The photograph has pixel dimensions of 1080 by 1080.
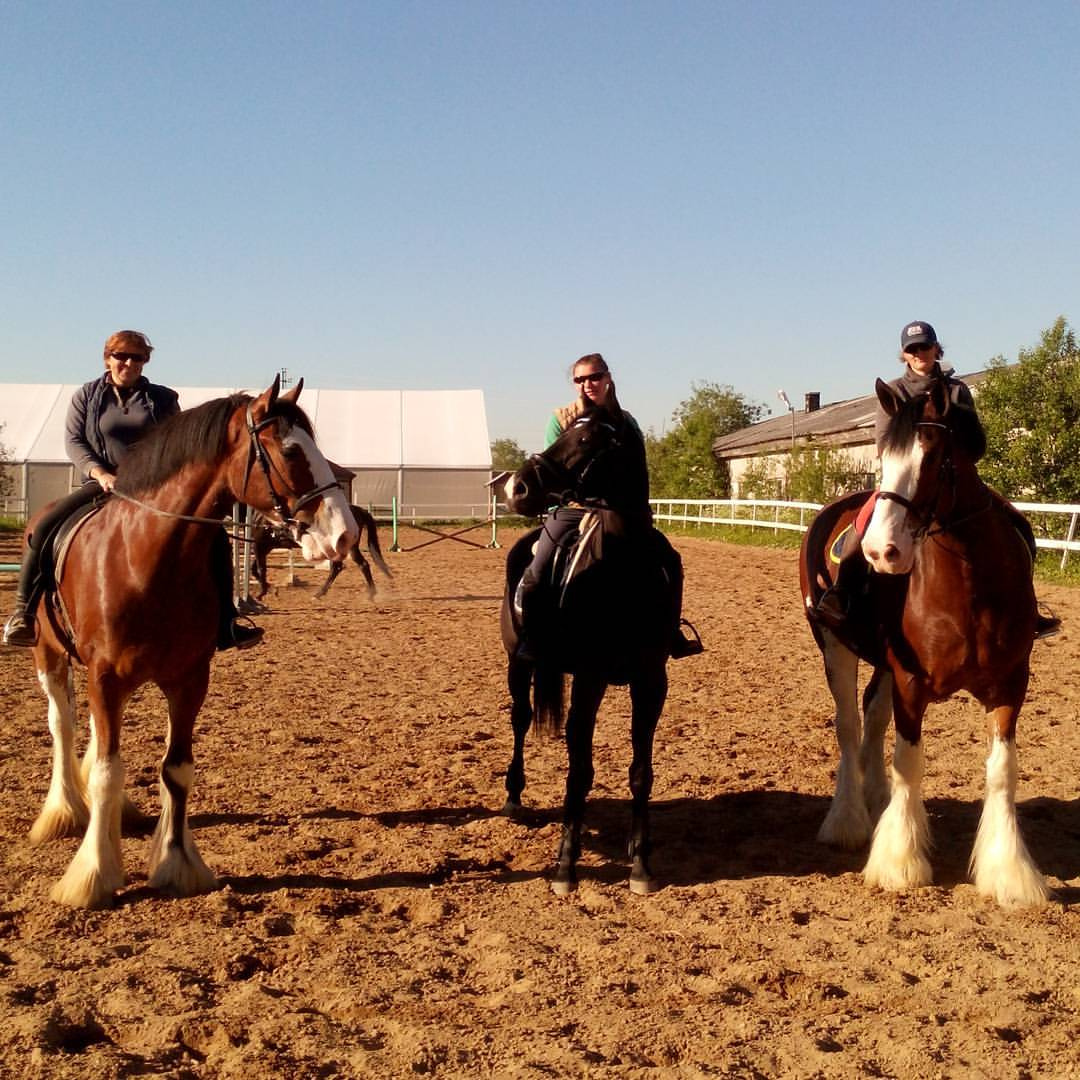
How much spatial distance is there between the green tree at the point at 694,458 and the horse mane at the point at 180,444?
119 ft

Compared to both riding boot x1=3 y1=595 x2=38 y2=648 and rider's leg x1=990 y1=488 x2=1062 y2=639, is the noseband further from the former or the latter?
rider's leg x1=990 y1=488 x2=1062 y2=639

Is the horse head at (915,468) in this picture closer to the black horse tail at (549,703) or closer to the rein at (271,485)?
the black horse tail at (549,703)

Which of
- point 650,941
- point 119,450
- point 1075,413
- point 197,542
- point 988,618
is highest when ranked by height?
point 1075,413

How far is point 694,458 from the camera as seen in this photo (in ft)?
166

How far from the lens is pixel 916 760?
192 inches

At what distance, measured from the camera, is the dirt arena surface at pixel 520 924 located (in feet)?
10.4

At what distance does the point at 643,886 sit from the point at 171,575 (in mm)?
2602

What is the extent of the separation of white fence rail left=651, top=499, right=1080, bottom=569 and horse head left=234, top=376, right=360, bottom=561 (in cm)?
1260

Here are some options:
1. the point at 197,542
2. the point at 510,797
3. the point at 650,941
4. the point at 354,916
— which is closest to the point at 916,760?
the point at 650,941

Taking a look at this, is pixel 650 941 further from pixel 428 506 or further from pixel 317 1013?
pixel 428 506

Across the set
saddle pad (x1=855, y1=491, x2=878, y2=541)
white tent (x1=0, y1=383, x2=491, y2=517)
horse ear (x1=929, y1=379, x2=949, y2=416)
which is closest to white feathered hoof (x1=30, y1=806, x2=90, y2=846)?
saddle pad (x1=855, y1=491, x2=878, y2=541)

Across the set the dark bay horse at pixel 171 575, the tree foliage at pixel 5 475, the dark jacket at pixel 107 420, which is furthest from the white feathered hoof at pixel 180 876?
the tree foliage at pixel 5 475

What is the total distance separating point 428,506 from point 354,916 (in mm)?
40325

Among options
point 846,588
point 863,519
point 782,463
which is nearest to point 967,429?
point 863,519
